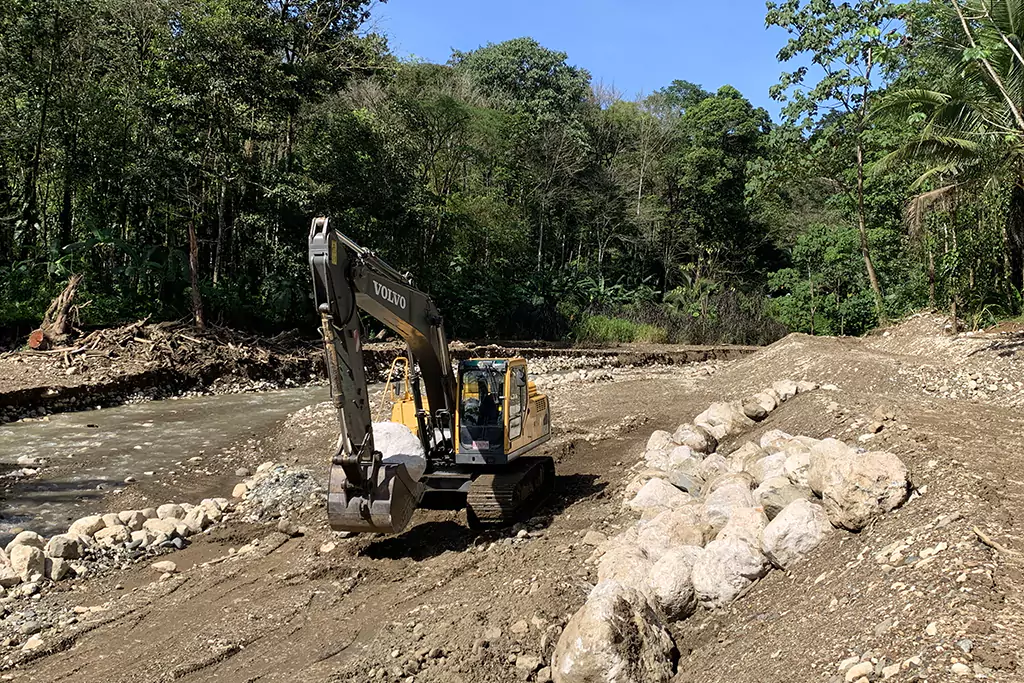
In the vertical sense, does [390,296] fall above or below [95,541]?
above

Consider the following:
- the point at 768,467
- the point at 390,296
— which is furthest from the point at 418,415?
the point at 768,467

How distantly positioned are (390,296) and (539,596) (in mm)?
3057

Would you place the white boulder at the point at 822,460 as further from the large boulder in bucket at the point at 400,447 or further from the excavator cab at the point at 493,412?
the large boulder in bucket at the point at 400,447

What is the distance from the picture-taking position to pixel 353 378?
6590mm

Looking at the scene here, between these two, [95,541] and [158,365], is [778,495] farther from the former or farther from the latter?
[158,365]

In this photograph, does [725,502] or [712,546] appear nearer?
[712,546]

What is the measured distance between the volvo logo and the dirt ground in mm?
2535

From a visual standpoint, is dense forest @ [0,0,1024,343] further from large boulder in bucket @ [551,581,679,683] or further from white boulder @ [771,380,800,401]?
large boulder in bucket @ [551,581,679,683]

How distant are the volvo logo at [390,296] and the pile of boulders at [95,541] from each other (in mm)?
3775

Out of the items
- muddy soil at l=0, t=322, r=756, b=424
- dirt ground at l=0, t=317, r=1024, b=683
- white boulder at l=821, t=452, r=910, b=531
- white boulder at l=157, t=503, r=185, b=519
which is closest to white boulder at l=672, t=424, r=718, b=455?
dirt ground at l=0, t=317, r=1024, b=683

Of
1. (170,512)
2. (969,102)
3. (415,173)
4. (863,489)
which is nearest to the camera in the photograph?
(863,489)

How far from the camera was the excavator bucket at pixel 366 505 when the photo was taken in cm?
664

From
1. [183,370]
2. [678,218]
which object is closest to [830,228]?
[678,218]

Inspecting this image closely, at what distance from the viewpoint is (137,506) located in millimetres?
10086
